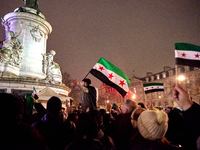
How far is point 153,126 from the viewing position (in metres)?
1.88

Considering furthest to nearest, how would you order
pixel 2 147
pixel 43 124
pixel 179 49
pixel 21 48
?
1. pixel 21 48
2. pixel 179 49
3. pixel 43 124
4. pixel 2 147

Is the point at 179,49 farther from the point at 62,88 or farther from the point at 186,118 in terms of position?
the point at 62,88

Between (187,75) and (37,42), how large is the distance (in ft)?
154

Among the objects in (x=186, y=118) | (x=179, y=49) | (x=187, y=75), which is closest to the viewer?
(x=186, y=118)

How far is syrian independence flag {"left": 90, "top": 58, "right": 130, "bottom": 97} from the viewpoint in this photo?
6.58m

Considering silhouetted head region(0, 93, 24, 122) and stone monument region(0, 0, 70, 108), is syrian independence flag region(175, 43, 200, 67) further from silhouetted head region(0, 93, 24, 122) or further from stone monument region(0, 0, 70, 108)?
stone monument region(0, 0, 70, 108)

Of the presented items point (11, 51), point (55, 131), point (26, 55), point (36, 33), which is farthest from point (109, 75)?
point (36, 33)

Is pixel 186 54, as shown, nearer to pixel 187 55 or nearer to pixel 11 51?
pixel 187 55

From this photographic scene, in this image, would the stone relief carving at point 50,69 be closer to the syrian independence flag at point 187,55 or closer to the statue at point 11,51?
the statue at point 11,51

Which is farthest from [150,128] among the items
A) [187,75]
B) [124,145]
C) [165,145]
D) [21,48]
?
[187,75]

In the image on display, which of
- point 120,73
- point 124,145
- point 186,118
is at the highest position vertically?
point 120,73

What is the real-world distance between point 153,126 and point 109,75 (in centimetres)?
488

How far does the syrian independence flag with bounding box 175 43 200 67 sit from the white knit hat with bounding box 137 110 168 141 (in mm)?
2541

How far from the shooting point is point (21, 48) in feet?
62.2
